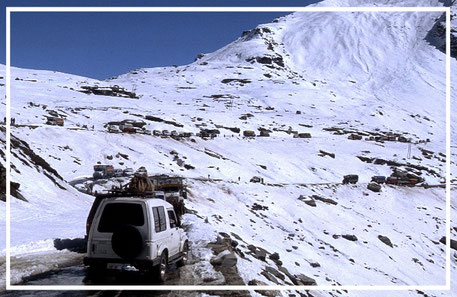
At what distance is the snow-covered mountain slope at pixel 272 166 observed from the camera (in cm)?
2561

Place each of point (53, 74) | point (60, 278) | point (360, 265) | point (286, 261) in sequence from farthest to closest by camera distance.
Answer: point (53, 74), point (360, 265), point (286, 261), point (60, 278)

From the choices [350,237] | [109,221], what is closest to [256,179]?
[350,237]

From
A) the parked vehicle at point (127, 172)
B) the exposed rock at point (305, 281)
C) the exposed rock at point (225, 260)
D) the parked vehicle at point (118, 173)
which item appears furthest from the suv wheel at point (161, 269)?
the parked vehicle at point (127, 172)

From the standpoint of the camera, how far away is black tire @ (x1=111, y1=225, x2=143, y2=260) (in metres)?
8.92

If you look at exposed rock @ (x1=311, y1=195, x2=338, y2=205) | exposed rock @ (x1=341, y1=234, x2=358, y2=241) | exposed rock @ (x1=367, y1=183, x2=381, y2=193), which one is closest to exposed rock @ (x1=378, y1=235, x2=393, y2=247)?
exposed rock @ (x1=341, y1=234, x2=358, y2=241)

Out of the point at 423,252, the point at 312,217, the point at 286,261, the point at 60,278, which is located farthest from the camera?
the point at 312,217

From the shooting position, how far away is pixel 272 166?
66.9 meters

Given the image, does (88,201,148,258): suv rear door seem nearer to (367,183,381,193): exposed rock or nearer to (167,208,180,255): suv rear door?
(167,208,180,255): suv rear door

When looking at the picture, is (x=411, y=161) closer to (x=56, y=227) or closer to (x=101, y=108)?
(x=101, y=108)

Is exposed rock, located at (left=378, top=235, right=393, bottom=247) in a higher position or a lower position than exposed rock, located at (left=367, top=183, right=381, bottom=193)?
lower

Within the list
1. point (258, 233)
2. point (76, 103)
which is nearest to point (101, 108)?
point (76, 103)

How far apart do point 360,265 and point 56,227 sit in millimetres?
20770

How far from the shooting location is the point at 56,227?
1670cm

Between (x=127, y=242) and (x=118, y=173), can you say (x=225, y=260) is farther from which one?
(x=118, y=173)
